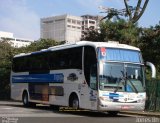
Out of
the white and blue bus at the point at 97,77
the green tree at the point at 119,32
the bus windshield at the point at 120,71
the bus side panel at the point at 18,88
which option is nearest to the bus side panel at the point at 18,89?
the bus side panel at the point at 18,88

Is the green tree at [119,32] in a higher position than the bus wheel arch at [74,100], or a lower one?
higher

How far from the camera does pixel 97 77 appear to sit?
67.5 feet

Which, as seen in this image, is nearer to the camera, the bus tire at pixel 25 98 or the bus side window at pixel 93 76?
the bus side window at pixel 93 76

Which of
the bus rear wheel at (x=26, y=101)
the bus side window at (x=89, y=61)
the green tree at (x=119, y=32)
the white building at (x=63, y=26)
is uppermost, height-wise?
the white building at (x=63, y=26)

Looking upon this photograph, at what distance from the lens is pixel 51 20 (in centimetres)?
12681

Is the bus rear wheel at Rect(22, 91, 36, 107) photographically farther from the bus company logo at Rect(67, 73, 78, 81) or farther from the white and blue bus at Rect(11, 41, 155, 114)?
the bus company logo at Rect(67, 73, 78, 81)

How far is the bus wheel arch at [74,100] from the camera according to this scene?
2268 cm

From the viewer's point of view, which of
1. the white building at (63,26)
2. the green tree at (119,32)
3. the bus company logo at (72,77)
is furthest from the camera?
the white building at (63,26)

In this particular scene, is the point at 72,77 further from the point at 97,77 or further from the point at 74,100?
the point at 97,77

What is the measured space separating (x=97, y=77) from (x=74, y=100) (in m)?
3.05

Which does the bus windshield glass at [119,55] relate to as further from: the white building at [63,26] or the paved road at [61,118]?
the white building at [63,26]

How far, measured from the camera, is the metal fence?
2558 cm

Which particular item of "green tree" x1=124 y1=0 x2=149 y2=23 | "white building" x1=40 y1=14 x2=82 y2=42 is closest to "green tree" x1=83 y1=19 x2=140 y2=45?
"green tree" x1=124 y1=0 x2=149 y2=23

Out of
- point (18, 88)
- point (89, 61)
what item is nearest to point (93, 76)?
point (89, 61)
